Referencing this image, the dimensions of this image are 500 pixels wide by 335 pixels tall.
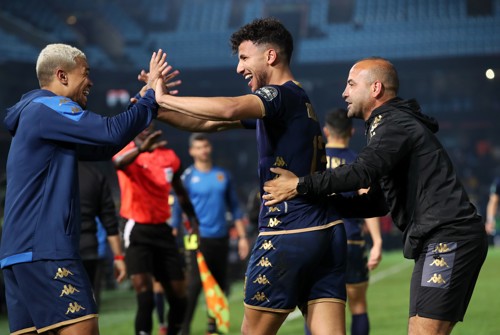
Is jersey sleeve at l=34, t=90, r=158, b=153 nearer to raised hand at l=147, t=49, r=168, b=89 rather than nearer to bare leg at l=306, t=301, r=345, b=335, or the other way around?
raised hand at l=147, t=49, r=168, b=89

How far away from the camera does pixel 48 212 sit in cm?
466

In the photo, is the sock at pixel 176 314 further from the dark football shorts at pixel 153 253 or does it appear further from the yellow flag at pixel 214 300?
the yellow flag at pixel 214 300

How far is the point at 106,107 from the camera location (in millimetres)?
28828

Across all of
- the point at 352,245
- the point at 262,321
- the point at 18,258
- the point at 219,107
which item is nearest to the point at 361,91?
the point at 219,107

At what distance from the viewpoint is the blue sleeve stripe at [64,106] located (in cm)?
470

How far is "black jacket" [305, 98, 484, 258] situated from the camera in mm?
4883

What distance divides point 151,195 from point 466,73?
29.0 meters

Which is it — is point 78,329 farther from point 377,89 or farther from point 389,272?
point 389,272

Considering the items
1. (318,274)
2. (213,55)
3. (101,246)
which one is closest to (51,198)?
(318,274)

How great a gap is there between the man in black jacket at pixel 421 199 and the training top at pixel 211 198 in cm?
583

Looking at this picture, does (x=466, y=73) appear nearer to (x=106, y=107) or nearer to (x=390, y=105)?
(x=106, y=107)

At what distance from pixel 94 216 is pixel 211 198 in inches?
96.9

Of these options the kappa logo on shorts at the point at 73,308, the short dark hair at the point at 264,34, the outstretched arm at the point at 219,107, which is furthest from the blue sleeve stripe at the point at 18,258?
the short dark hair at the point at 264,34

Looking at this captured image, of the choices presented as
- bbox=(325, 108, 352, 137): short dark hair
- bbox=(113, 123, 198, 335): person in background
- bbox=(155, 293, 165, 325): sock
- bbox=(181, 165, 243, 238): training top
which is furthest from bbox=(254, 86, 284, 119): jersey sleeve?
bbox=(155, 293, 165, 325): sock
